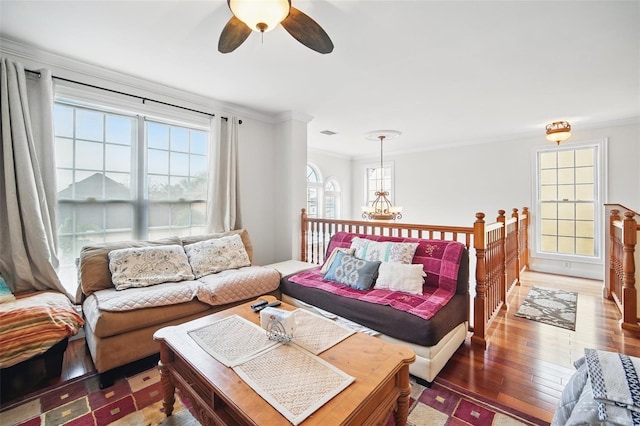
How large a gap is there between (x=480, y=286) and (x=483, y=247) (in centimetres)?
36

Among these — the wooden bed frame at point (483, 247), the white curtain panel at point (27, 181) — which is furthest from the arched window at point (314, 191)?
the white curtain panel at point (27, 181)

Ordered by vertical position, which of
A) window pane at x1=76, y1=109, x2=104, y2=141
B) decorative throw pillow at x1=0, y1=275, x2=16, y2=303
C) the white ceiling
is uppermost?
the white ceiling

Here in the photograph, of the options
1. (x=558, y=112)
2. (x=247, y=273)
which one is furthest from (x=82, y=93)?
(x=558, y=112)

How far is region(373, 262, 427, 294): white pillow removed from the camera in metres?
2.50

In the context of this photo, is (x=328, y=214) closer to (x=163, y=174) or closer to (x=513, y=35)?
(x=163, y=174)

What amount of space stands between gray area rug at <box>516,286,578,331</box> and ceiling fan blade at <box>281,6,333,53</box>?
342cm

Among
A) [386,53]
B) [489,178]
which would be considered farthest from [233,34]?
[489,178]

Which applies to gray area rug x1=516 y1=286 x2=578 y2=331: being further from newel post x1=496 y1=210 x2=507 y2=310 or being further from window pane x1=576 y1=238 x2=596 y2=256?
window pane x1=576 y1=238 x2=596 y2=256

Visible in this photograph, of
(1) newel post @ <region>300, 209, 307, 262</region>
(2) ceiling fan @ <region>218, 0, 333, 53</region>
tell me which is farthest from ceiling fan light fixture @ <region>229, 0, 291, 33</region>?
(1) newel post @ <region>300, 209, 307, 262</region>

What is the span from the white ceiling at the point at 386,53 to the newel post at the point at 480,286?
1.49m

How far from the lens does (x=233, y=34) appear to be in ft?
5.73

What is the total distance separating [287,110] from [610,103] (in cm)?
412

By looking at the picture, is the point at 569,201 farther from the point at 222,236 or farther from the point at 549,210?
the point at 222,236

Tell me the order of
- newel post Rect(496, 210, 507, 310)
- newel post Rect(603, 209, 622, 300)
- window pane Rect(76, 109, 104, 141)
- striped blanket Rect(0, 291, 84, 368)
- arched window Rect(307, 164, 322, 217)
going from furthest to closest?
arched window Rect(307, 164, 322, 217) → newel post Rect(603, 209, 622, 300) → newel post Rect(496, 210, 507, 310) → window pane Rect(76, 109, 104, 141) → striped blanket Rect(0, 291, 84, 368)
